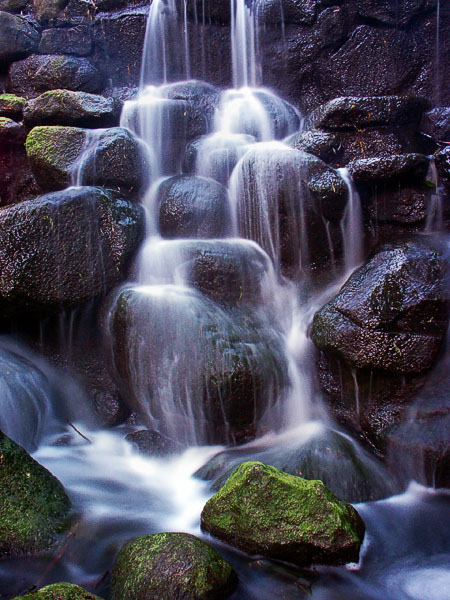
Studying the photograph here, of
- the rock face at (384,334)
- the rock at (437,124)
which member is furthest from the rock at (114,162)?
A: the rock at (437,124)

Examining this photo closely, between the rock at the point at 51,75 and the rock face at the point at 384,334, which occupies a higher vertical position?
the rock at the point at 51,75

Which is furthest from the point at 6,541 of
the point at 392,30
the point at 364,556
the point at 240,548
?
the point at 392,30

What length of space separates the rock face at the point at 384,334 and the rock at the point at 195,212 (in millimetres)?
2034

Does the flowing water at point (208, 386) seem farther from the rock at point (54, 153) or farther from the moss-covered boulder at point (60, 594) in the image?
the moss-covered boulder at point (60, 594)

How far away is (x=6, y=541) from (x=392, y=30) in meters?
9.65

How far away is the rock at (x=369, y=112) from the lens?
723cm

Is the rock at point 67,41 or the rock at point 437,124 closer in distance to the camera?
the rock at point 437,124

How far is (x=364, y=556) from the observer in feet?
10.9

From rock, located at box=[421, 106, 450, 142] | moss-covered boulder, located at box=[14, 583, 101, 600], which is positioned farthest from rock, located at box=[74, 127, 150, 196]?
moss-covered boulder, located at box=[14, 583, 101, 600]

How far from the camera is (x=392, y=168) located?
600 cm

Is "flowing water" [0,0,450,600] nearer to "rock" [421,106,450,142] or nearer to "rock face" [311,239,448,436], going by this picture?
"rock face" [311,239,448,436]

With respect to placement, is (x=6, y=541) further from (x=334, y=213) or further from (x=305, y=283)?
A: (x=334, y=213)

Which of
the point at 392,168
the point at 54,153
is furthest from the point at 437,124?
the point at 54,153

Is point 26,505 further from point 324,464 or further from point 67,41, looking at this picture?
point 67,41
